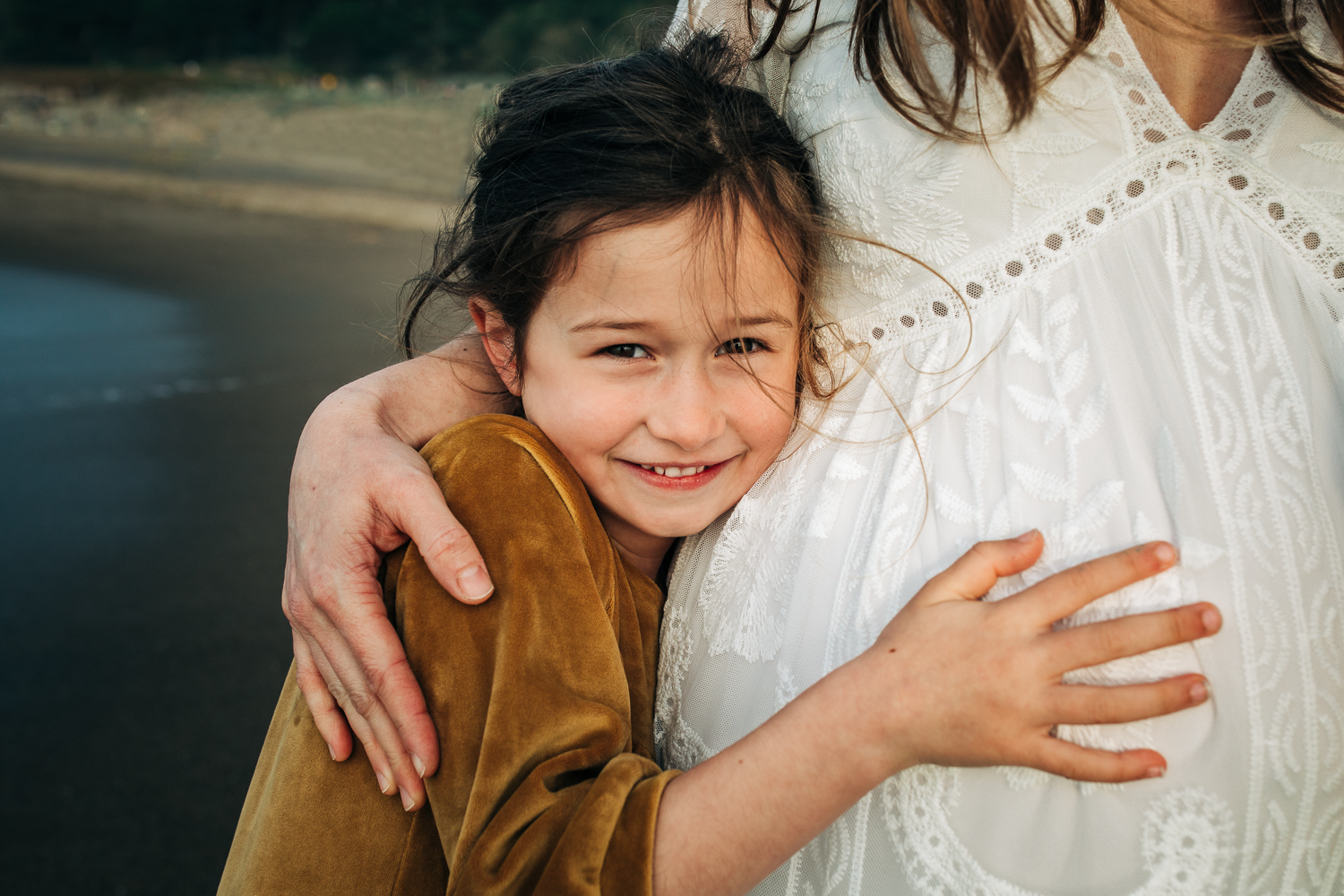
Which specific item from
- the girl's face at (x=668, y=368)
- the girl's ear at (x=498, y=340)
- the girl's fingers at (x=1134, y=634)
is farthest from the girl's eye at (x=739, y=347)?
the girl's fingers at (x=1134, y=634)

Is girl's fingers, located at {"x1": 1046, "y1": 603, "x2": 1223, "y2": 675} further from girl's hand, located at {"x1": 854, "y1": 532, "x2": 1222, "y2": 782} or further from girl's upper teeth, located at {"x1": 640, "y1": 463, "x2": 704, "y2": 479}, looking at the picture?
girl's upper teeth, located at {"x1": 640, "y1": 463, "x2": 704, "y2": 479}

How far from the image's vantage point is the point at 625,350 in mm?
1276

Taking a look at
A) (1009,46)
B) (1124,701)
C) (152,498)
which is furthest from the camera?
(152,498)

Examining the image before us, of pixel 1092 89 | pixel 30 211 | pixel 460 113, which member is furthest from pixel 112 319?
pixel 460 113

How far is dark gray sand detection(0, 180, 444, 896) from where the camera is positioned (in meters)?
2.31

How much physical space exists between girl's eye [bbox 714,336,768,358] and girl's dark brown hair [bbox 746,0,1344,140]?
0.34m

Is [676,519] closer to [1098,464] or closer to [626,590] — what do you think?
[626,590]

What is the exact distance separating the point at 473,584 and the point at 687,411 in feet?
1.16

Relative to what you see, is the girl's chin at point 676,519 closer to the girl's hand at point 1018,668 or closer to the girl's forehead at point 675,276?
the girl's forehead at point 675,276

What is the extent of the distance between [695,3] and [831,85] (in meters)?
0.45

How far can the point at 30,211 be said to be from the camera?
1195cm

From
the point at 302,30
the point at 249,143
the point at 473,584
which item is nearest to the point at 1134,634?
the point at 473,584

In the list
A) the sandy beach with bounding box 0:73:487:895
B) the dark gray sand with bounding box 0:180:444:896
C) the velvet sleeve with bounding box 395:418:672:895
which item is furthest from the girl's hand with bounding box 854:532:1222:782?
the dark gray sand with bounding box 0:180:444:896

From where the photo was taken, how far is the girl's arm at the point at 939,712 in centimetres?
86
